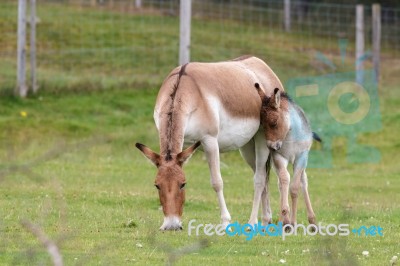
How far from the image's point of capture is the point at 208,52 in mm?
26281

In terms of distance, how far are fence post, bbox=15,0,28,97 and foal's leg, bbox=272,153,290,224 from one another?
1040 centimetres

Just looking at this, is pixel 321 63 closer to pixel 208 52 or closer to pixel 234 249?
pixel 208 52

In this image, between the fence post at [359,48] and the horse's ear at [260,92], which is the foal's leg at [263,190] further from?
the fence post at [359,48]

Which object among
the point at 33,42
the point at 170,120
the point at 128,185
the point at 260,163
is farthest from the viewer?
the point at 33,42

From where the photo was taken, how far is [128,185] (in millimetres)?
14305

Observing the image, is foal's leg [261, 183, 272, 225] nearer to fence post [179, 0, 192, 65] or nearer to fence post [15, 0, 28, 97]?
fence post [179, 0, 192, 65]

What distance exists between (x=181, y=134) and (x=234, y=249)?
1375mm

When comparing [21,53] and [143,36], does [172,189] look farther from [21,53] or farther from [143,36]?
[143,36]

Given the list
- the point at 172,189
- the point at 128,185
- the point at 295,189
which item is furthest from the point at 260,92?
the point at 128,185

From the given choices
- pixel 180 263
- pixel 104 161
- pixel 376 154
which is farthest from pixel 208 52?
pixel 180 263

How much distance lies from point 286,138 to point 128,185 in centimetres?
512

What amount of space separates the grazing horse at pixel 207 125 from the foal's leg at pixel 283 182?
9.5 inches

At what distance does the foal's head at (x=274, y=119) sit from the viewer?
941 centimetres

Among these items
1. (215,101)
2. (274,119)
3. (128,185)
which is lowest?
(128,185)
